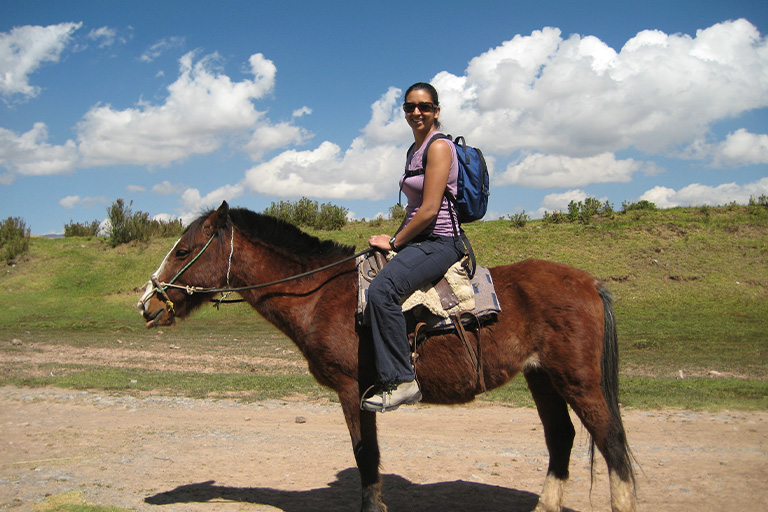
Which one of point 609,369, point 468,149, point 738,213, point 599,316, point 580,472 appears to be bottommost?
point 580,472

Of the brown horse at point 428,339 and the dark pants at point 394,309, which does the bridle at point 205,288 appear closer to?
the brown horse at point 428,339

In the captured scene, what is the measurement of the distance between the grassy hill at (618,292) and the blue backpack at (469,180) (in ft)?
23.8

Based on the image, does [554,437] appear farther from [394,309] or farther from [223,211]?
[223,211]

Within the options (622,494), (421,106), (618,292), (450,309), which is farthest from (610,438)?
(618,292)

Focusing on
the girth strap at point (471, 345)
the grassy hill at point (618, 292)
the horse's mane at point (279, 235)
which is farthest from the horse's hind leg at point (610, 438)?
the grassy hill at point (618, 292)

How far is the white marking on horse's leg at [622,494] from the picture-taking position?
14.6 ft

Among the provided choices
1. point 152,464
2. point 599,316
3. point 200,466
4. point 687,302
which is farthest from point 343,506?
point 687,302

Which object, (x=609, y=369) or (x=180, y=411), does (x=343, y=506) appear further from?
(x=180, y=411)

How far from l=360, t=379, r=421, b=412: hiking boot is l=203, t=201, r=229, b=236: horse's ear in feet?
6.83

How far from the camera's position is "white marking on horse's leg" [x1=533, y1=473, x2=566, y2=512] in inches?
203

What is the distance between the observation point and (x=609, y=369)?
Result: 4.75m

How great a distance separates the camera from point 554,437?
17.2ft

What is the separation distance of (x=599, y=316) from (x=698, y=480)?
8.62 feet

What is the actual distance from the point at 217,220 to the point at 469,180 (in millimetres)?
2322
